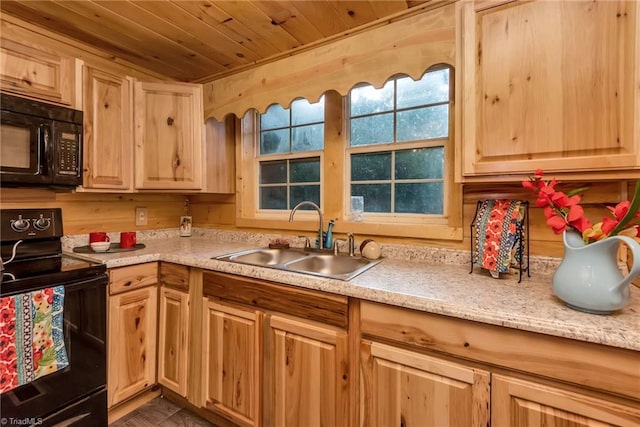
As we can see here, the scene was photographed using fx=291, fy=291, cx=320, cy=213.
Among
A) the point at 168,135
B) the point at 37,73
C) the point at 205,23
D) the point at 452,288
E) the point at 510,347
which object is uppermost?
the point at 205,23

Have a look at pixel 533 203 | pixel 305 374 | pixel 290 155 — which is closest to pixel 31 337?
pixel 305 374

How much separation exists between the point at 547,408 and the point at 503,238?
1.98 ft

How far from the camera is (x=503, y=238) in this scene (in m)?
1.22

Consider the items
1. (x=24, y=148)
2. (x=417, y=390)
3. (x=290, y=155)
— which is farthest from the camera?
(x=290, y=155)

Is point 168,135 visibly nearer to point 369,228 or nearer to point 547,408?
point 369,228

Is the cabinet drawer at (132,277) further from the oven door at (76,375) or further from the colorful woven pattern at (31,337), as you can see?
the colorful woven pattern at (31,337)

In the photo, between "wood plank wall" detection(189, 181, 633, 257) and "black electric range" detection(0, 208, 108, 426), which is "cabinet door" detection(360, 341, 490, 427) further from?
"black electric range" detection(0, 208, 108, 426)

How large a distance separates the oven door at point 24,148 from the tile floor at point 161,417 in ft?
4.57

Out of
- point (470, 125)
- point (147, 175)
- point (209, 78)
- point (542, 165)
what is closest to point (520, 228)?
point (542, 165)

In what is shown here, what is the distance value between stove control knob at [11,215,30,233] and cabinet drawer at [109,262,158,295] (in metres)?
0.50

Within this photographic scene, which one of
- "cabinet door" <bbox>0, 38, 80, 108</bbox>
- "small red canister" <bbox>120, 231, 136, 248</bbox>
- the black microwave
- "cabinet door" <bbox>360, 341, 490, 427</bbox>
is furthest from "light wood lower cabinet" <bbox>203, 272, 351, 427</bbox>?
"cabinet door" <bbox>0, 38, 80, 108</bbox>

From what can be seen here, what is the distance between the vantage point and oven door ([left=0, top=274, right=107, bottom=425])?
1203 mm

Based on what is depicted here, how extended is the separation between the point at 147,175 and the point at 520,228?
7.18 ft

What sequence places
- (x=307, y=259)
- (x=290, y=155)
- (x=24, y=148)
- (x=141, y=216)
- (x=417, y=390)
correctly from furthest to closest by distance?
(x=141, y=216) < (x=290, y=155) < (x=307, y=259) < (x=24, y=148) < (x=417, y=390)
